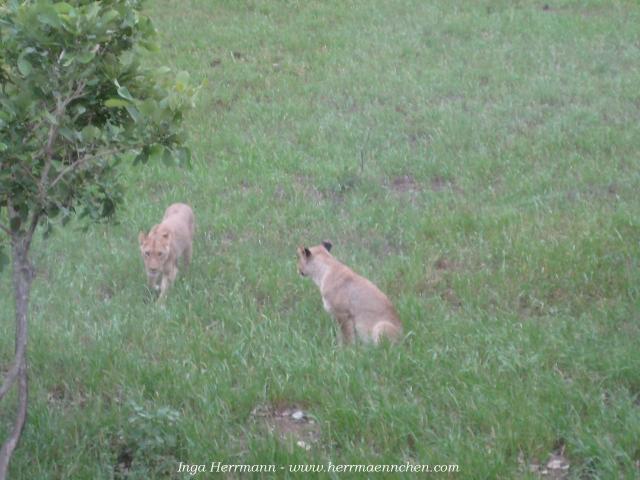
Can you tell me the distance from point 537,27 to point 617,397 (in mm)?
13931

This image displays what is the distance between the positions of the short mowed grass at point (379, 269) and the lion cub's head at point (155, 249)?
26cm

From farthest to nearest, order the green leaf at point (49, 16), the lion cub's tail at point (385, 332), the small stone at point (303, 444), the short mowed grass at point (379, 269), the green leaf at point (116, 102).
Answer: the lion cub's tail at point (385, 332) → the short mowed grass at point (379, 269) → the small stone at point (303, 444) → the green leaf at point (116, 102) → the green leaf at point (49, 16)

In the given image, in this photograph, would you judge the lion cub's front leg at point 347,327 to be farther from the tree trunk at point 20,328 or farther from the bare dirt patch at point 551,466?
the tree trunk at point 20,328

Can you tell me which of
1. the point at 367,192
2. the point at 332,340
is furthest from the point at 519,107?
the point at 332,340

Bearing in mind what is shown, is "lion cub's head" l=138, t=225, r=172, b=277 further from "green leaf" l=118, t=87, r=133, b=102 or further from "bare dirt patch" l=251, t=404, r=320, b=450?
"green leaf" l=118, t=87, r=133, b=102

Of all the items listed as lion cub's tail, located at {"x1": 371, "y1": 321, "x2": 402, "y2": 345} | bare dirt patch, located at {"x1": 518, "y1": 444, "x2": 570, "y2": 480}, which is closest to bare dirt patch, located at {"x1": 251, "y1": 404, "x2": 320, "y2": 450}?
lion cub's tail, located at {"x1": 371, "y1": 321, "x2": 402, "y2": 345}

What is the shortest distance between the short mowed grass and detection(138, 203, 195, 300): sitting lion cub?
214 millimetres

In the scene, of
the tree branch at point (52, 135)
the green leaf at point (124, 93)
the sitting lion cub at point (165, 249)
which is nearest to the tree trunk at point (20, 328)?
the tree branch at point (52, 135)

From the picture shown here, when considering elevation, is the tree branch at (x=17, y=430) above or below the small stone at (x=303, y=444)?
above

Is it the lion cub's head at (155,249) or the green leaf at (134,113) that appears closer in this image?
the green leaf at (134,113)

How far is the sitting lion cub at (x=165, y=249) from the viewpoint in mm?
10367

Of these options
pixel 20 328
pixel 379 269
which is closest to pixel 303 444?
pixel 20 328

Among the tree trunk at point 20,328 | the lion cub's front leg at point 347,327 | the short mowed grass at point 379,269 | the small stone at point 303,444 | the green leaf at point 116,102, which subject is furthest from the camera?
the lion cub's front leg at point 347,327

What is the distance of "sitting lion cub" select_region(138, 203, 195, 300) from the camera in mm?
10367
